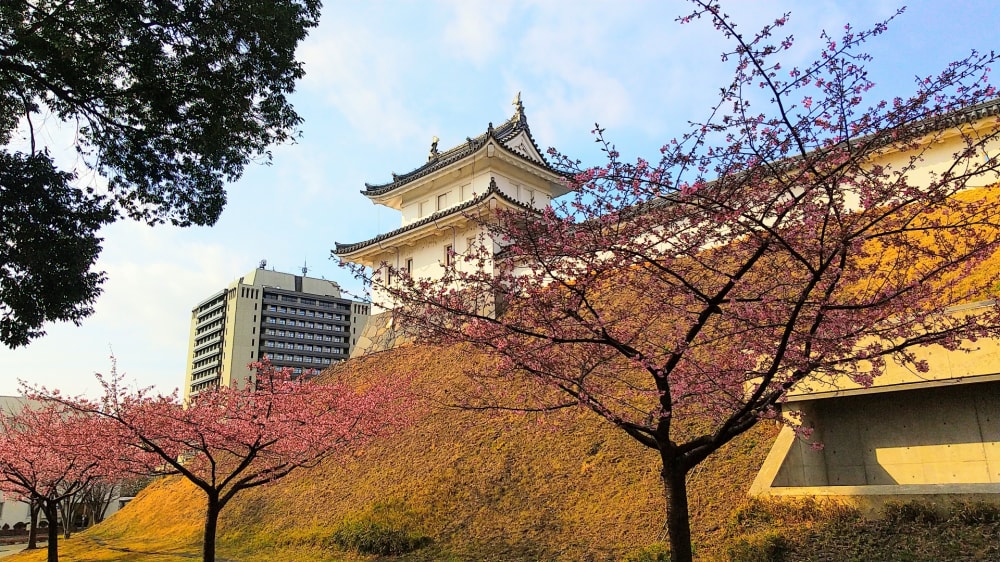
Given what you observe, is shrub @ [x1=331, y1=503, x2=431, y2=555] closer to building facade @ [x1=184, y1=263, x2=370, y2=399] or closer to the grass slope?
the grass slope

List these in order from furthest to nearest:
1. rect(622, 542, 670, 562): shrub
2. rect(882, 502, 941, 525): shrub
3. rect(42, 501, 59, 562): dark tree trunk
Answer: rect(42, 501, 59, 562): dark tree trunk, rect(622, 542, 670, 562): shrub, rect(882, 502, 941, 525): shrub

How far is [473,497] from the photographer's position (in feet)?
46.2

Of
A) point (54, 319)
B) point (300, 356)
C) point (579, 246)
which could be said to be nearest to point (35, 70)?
point (54, 319)

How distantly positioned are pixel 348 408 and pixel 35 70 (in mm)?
9604

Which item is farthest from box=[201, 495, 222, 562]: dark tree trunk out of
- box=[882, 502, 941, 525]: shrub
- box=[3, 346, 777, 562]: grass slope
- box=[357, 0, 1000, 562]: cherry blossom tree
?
box=[882, 502, 941, 525]: shrub

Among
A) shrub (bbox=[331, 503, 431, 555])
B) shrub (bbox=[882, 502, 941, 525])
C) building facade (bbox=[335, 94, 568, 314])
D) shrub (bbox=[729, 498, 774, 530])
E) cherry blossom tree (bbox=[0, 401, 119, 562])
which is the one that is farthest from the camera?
building facade (bbox=[335, 94, 568, 314])

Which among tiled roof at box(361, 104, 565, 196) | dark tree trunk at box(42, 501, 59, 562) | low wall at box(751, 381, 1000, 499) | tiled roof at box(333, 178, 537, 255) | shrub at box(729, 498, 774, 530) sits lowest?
dark tree trunk at box(42, 501, 59, 562)

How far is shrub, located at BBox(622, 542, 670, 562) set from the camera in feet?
29.6

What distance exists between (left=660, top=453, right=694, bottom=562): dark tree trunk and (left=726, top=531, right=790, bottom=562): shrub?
2428mm

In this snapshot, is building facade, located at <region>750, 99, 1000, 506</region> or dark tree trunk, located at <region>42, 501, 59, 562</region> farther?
dark tree trunk, located at <region>42, 501, 59, 562</region>

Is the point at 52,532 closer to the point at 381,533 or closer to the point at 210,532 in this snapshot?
the point at 210,532

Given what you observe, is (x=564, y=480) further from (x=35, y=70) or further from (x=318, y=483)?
(x=35, y=70)

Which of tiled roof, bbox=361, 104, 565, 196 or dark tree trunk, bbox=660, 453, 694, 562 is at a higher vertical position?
tiled roof, bbox=361, 104, 565, 196

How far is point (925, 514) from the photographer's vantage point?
8.14 m
